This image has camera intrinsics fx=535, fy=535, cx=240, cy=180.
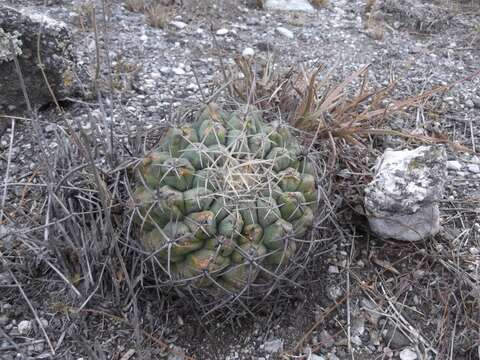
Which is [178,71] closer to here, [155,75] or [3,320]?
[155,75]

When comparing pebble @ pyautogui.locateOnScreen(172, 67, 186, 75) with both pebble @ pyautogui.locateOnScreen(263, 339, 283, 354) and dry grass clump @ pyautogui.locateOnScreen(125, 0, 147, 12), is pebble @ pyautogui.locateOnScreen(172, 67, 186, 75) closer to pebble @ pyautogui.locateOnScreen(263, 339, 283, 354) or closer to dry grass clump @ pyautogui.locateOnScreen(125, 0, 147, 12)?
dry grass clump @ pyautogui.locateOnScreen(125, 0, 147, 12)

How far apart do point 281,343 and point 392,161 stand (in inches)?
28.7

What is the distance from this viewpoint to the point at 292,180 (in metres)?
1.54

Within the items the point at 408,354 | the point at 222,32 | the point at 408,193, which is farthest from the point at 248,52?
the point at 408,354

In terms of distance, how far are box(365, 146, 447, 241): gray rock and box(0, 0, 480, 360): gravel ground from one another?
8cm

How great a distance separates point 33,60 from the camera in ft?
7.22

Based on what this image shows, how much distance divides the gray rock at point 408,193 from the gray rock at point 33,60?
1338mm

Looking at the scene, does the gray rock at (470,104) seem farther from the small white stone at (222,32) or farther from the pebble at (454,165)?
the small white stone at (222,32)

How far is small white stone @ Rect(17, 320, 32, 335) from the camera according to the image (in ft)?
5.31

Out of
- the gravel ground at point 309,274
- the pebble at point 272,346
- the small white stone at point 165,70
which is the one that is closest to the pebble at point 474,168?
the gravel ground at point 309,274

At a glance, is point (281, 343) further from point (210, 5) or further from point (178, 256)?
point (210, 5)

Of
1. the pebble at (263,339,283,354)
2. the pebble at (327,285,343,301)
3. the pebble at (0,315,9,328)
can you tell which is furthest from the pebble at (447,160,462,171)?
the pebble at (0,315,9,328)

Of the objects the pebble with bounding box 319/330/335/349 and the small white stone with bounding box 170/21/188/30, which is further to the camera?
the small white stone with bounding box 170/21/188/30

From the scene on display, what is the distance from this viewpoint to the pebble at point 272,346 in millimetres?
1668
